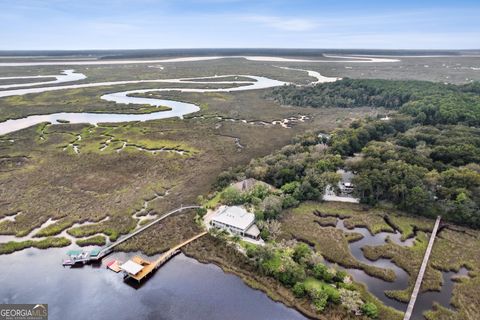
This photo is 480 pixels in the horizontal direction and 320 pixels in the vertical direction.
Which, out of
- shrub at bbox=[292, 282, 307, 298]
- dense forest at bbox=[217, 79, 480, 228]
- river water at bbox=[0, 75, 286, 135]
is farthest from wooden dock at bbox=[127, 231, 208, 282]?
river water at bbox=[0, 75, 286, 135]

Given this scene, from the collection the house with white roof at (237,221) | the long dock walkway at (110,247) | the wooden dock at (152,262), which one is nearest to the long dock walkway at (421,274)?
the house with white roof at (237,221)

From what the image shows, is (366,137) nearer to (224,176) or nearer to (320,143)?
(320,143)

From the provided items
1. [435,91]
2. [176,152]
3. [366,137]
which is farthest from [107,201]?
[435,91]

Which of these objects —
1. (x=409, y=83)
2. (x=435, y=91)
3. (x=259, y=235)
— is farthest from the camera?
(x=409, y=83)

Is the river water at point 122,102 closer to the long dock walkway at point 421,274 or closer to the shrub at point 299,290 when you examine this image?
the shrub at point 299,290

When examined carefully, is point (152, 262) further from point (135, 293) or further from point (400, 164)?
point (400, 164)

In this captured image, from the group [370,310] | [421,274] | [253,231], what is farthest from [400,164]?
[370,310]

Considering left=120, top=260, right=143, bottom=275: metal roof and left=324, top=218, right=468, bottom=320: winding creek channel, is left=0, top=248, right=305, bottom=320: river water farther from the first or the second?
left=324, top=218, right=468, bottom=320: winding creek channel
